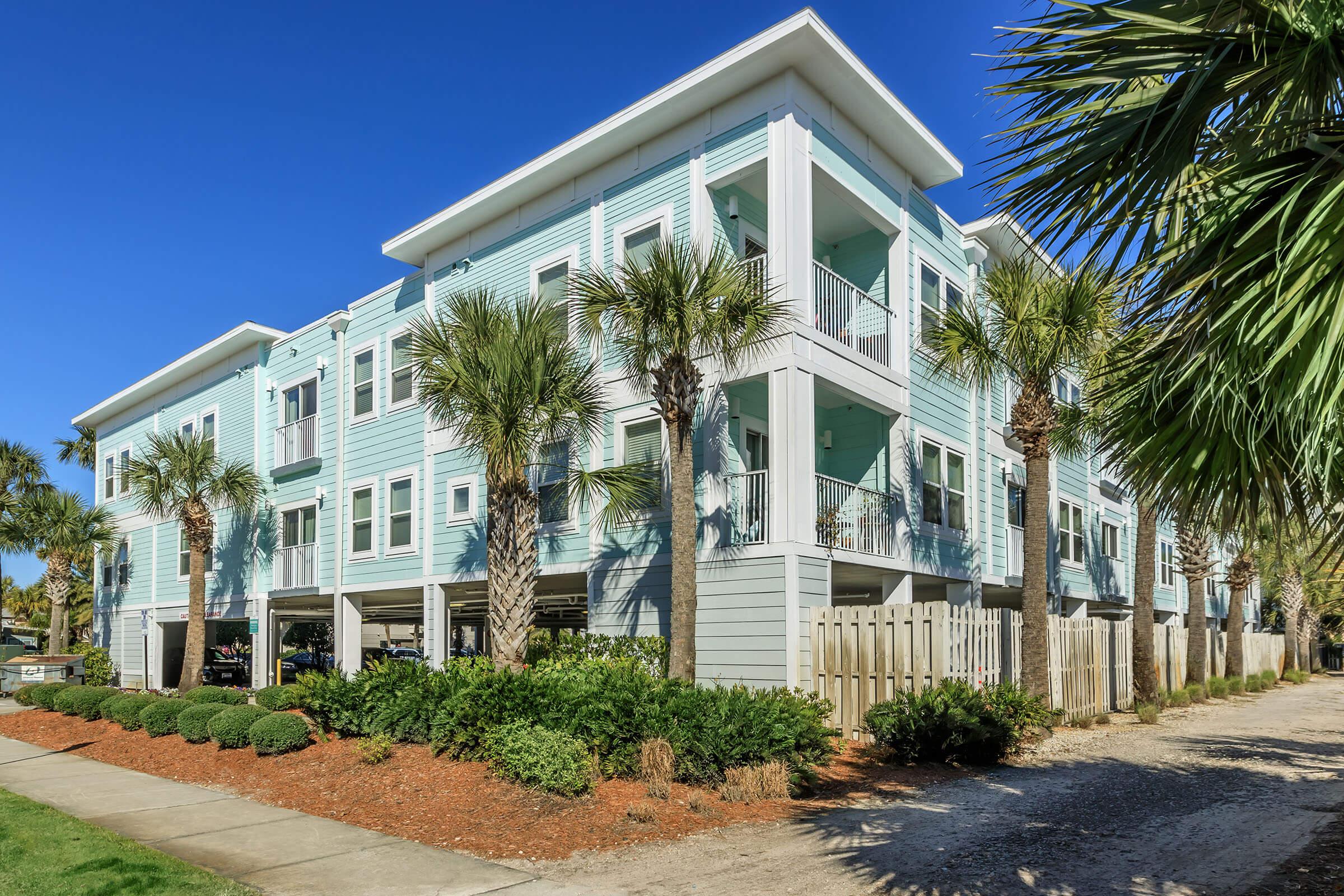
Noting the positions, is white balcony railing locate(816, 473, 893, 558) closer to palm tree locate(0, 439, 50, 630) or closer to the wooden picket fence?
the wooden picket fence

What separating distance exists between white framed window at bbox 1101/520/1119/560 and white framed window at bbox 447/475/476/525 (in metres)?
18.5

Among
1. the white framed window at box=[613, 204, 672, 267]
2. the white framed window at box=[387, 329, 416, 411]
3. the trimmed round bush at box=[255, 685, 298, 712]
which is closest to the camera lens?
the trimmed round bush at box=[255, 685, 298, 712]

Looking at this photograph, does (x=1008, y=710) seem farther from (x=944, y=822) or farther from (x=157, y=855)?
(x=157, y=855)

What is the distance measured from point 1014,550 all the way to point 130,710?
18165mm

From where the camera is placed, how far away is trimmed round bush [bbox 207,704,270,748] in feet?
46.5

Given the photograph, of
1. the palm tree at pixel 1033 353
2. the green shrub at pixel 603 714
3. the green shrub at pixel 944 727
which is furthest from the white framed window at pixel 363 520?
the green shrub at pixel 944 727

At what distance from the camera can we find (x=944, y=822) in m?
8.94

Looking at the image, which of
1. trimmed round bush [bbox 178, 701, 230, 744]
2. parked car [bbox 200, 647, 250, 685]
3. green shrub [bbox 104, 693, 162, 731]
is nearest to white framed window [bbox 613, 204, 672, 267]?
trimmed round bush [bbox 178, 701, 230, 744]

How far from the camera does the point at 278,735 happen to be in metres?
13.3

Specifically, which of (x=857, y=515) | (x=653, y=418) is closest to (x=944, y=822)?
(x=857, y=515)

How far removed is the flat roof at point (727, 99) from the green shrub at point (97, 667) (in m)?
18.4

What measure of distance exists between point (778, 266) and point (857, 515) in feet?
14.4

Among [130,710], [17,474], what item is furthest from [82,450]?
[130,710]

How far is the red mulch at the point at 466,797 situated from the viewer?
8.80 meters
